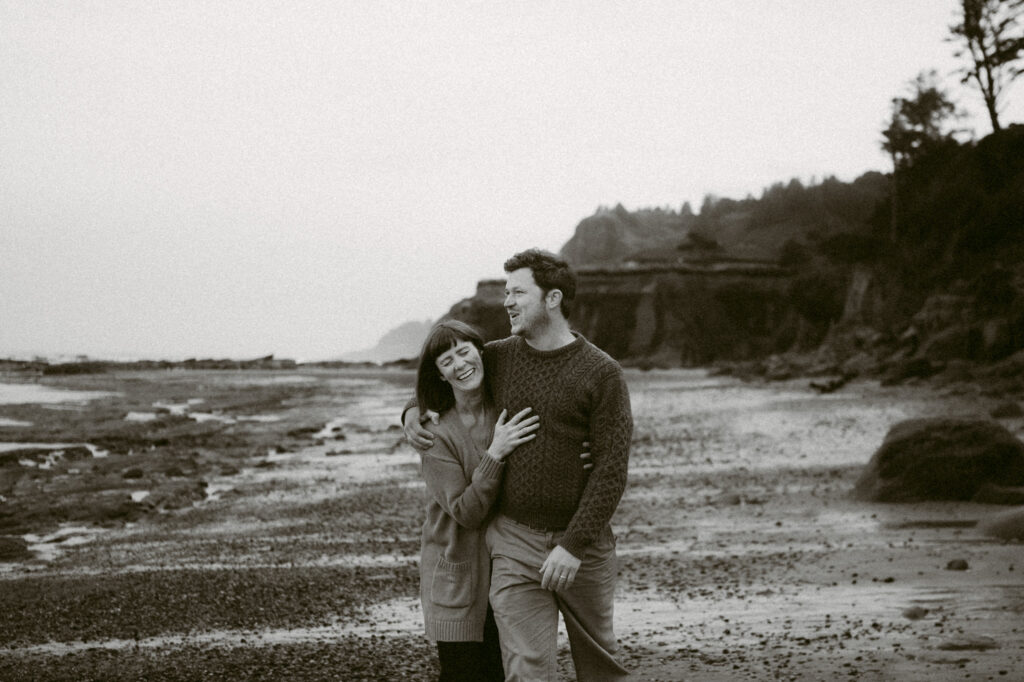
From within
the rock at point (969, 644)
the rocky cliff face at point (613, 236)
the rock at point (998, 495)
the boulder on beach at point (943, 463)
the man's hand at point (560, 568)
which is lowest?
the rock at point (969, 644)

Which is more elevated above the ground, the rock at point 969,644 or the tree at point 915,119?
the tree at point 915,119

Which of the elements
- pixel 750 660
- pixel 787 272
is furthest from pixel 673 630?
pixel 787 272

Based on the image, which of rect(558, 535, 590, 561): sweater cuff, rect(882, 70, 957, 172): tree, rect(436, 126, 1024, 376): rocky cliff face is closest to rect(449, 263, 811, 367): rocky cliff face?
rect(436, 126, 1024, 376): rocky cliff face

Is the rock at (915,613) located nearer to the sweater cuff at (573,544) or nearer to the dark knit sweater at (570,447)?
the dark knit sweater at (570,447)

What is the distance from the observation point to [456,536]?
181 inches

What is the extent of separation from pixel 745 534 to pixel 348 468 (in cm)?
1111

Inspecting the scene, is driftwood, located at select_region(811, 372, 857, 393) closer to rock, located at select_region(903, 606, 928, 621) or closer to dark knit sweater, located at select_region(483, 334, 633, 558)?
rock, located at select_region(903, 606, 928, 621)

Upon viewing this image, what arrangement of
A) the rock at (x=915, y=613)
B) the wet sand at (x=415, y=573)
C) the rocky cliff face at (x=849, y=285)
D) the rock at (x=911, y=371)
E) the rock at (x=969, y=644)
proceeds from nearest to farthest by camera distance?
the rock at (x=969, y=644)
the wet sand at (x=415, y=573)
the rock at (x=915, y=613)
the rock at (x=911, y=371)
the rocky cliff face at (x=849, y=285)

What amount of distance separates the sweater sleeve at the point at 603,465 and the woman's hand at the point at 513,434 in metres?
0.25

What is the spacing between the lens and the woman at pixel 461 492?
4.47 m

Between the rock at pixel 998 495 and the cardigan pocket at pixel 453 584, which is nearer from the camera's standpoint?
the cardigan pocket at pixel 453 584

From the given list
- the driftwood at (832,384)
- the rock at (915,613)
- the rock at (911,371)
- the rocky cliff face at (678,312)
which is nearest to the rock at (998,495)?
the rock at (915,613)

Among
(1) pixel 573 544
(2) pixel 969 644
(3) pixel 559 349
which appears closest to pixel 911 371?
(2) pixel 969 644

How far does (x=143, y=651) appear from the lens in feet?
25.3
